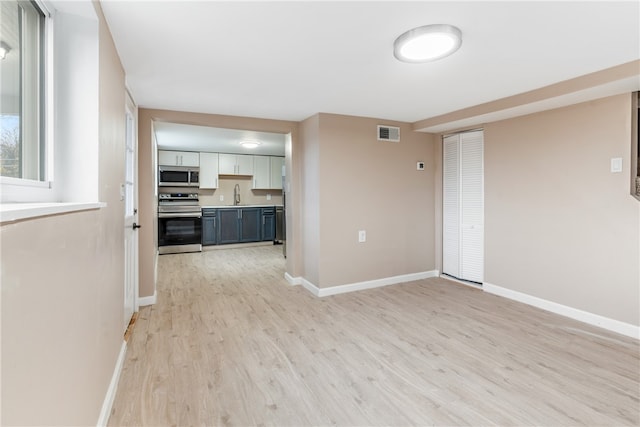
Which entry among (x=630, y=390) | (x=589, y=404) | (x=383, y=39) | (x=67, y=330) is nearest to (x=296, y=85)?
(x=383, y=39)

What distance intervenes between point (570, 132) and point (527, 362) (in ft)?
7.46

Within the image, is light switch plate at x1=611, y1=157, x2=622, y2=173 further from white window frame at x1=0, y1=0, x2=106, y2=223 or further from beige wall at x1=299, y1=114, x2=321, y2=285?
white window frame at x1=0, y1=0, x2=106, y2=223

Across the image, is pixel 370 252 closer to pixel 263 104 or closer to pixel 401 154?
Result: pixel 401 154

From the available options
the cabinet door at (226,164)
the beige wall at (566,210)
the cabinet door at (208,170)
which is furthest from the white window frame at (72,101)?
the cabinet door at (226,164)

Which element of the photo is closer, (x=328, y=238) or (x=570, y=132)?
(x=570, y=132)

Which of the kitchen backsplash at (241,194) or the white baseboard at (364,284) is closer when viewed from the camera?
the white baseboard at (364,284)

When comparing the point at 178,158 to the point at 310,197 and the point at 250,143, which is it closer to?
the point at 250,143

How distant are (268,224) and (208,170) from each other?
1.84 m

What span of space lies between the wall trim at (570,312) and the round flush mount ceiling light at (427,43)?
282 cm

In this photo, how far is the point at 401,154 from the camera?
14.7 ft

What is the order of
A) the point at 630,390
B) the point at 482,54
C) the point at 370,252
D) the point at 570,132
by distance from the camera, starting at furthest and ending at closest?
1. the point at 370,252
2. the point at 570,132
3. the point at 482,54
4. the point at 630,390

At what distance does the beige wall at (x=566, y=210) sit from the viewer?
2863 mm

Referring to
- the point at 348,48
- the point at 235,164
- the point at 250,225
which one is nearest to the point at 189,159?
the point at 235,164

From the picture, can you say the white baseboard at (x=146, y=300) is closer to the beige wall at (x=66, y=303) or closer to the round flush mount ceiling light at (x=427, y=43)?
the beige wall at (x=66, y=303)
